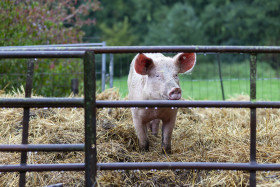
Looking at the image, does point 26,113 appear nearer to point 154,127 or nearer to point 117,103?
point 117,103

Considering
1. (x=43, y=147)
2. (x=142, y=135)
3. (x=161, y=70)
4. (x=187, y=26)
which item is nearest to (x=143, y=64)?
(x=161, y=70)

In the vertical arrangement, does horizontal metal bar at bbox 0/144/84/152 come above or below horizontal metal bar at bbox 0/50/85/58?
below

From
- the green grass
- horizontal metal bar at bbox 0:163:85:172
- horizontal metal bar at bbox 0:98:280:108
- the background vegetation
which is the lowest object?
horizontal metal bar at bbox 0:163:85:172

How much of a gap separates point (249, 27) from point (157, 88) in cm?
2765

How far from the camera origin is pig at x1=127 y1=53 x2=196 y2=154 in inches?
137

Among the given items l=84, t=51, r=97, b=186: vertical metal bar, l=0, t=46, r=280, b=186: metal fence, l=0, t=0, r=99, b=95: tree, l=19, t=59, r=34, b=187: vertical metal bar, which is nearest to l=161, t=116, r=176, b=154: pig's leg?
l=0, t=46, r=280, b=186: metal fence

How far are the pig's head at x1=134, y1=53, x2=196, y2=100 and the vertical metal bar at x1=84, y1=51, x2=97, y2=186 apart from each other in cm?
84

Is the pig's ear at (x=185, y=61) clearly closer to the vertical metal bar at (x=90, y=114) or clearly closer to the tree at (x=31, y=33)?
the vertical metal bar at (x=90, y=114)

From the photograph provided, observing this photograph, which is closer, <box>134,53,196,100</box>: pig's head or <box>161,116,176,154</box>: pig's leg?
<box>134,53,196,100</box>: pig's head

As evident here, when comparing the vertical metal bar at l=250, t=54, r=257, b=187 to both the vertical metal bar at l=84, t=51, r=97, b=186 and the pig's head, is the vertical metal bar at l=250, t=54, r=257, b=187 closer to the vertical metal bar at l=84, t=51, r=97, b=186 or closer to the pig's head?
the pig's head

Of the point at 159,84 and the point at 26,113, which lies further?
the point at 159,84

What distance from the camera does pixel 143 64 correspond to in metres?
3.60

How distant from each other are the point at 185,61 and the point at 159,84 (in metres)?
0.36

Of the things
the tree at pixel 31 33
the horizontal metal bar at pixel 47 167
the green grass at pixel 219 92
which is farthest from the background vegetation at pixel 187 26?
the horizontal metal bar at pixel 47 167
